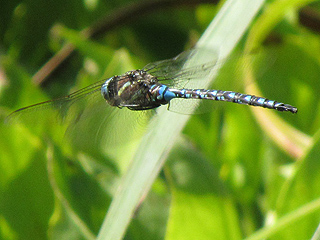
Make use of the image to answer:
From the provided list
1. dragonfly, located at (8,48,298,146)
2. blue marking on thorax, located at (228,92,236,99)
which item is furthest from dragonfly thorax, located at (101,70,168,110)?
blue marking on thorax, located at (228,92,236,99)

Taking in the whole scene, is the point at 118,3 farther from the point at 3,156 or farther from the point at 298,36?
the point at 3,156

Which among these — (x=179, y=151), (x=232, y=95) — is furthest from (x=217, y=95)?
(x=179, y=151)

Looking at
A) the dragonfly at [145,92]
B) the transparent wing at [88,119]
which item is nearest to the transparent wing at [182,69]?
the dragonfly at [145,92]

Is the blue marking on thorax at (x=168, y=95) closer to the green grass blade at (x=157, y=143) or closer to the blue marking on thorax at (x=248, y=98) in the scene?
the green grass blade at (x=157, y=143)

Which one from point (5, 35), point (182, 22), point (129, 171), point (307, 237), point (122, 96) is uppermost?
point (5, 35)

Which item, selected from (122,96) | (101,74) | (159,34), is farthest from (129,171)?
(159,34)

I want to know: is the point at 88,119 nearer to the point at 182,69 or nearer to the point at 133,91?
the point at 133,91

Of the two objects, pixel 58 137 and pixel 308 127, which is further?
pixel 308 127
